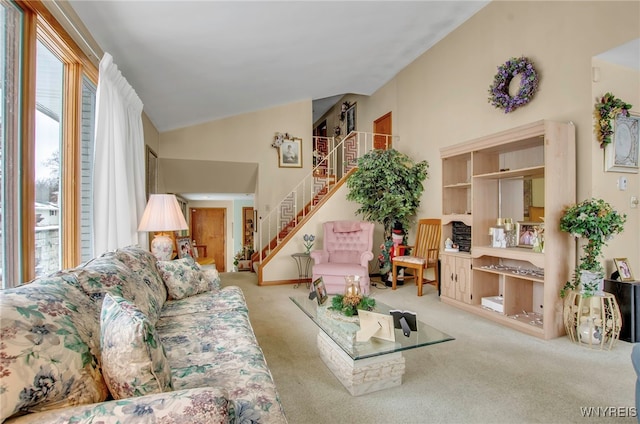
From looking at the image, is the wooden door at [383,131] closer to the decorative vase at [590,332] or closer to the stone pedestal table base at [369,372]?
the decorative vase at [590,332]

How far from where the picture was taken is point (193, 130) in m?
5.84

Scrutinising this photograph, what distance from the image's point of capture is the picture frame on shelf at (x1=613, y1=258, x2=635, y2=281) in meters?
2.82

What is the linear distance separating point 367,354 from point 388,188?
3.46 meters

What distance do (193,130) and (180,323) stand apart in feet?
15.4

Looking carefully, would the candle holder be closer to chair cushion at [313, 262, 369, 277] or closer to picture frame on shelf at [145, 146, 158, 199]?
chair cushion at [313, 262, 369, 277]

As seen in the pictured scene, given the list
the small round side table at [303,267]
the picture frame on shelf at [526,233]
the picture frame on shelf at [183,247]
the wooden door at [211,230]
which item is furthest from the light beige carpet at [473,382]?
the wooden door at [211,230]

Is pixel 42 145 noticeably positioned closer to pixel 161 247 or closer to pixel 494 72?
pixel 161 247

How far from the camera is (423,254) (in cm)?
477

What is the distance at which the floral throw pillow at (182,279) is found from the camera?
2.53 metres

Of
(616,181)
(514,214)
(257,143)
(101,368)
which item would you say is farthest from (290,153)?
(101,368)

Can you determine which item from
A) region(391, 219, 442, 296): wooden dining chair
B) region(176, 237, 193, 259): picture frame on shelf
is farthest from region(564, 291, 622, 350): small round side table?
region(176, 237, 193, 259): picture frame on shelf

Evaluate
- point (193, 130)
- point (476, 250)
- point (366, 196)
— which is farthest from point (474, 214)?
point (193, 130)

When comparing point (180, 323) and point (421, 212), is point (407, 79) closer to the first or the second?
point (421, 212)

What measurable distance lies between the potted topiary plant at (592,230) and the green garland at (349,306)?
1872mm
